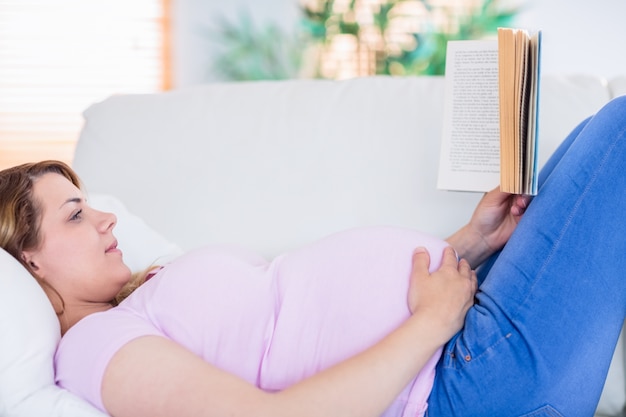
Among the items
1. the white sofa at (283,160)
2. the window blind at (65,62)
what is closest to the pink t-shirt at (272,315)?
the white sofa at (283,160)

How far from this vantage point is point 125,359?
1.02 meters

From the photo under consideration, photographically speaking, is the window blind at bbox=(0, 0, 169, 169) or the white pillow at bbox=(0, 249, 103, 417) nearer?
the white pillow at bbox=(0, 249, 103, 417)

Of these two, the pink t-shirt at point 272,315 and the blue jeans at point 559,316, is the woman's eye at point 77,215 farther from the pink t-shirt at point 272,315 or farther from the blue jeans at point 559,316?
the blue jeans at point 559,316

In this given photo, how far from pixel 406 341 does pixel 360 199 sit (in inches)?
25.5

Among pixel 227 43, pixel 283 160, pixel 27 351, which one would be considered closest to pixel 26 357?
pixel 27 351

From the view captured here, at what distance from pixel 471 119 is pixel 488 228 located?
23 cm

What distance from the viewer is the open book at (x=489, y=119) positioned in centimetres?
115

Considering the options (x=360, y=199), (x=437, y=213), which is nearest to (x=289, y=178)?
(x=360, y=199)

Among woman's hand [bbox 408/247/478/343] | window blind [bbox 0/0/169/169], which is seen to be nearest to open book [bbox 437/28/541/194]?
woman's hand [bbox 408/247/478/343]

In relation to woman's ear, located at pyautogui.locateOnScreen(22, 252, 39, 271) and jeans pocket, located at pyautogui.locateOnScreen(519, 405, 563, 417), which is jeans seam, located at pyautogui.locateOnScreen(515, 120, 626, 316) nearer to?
jeans pocket, located at pyautogui.locateOnScreen(519, 405, 563, 417)

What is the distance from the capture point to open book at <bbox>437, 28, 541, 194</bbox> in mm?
1149

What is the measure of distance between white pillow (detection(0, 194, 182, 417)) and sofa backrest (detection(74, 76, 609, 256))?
577 mm

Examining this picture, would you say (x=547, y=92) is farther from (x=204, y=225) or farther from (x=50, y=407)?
(x=50, y=407)

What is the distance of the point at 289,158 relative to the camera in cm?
173
